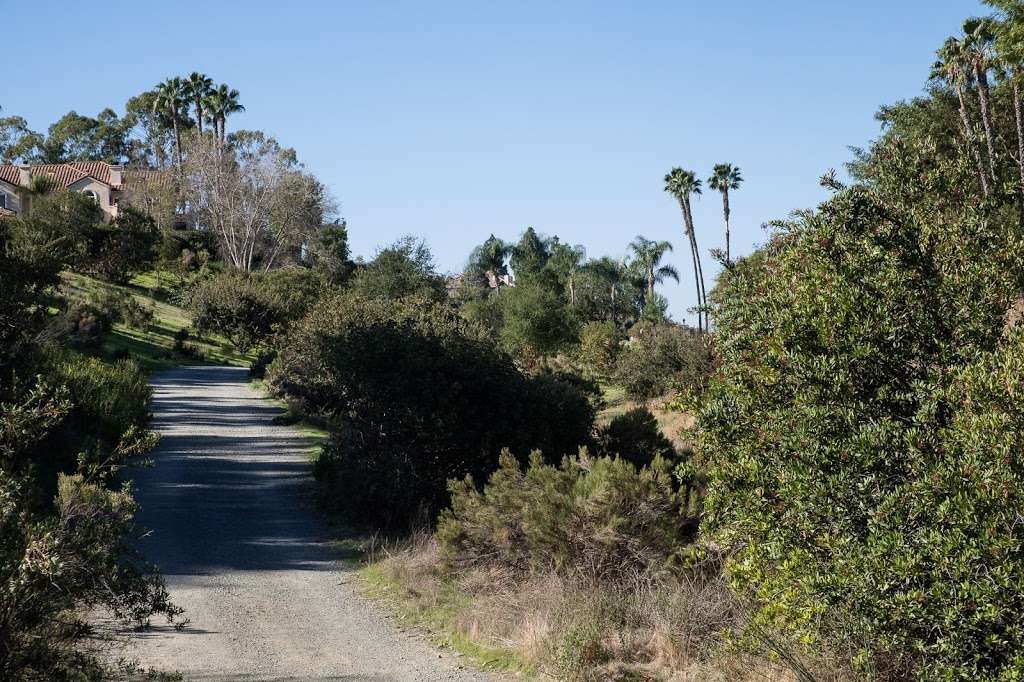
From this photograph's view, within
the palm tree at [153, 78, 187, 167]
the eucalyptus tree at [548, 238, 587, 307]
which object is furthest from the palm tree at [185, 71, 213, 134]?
the eucalyptus tree at [548, 238, 587, 307]

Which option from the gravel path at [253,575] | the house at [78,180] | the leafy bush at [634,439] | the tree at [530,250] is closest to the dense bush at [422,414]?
the leafy bush at [634,439]

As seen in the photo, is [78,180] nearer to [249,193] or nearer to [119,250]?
[249,193]

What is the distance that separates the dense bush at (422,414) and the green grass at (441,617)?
8.29 ft

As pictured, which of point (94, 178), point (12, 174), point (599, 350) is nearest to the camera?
point (599, 350)

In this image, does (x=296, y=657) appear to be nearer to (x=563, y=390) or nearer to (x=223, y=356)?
(x=563, y=390)

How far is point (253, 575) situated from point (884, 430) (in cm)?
981

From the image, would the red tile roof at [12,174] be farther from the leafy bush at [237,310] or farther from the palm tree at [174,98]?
the leafy bush at [237,310]

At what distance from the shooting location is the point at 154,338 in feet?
157

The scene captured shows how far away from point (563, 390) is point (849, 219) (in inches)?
412

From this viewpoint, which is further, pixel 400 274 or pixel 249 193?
pixel 249 193

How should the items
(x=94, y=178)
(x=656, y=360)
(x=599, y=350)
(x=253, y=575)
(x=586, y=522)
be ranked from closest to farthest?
(x=586, y=522), (x=253, y=575), (x=656, y=360), (x=599, y=350), (x=94, y=178)

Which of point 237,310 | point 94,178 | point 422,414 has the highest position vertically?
point 94,178

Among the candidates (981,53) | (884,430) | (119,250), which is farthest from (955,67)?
(119,250)

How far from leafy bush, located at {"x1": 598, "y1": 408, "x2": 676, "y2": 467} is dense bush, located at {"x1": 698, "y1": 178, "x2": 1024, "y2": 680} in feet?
26.7
